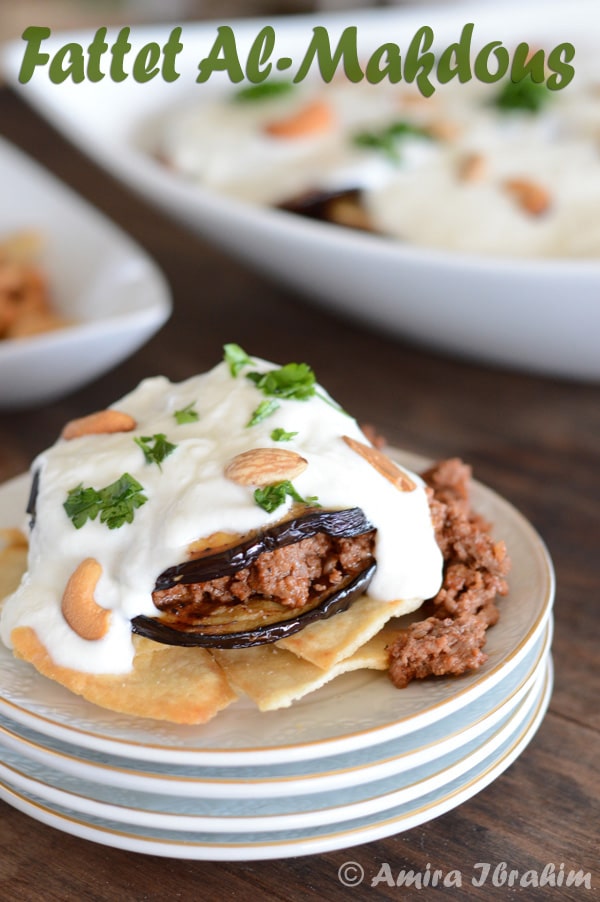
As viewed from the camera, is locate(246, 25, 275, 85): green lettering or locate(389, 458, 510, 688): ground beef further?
locate(246, 25, 275, 85): green lettering

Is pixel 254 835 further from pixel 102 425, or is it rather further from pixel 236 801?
pixel 102 425

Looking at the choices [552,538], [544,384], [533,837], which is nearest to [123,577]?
[533,837]

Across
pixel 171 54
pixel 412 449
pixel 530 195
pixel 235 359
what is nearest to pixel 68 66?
pixel 171 54

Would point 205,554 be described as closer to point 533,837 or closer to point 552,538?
point 533,837

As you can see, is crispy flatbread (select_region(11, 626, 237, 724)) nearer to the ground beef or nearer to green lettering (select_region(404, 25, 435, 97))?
the ground beef

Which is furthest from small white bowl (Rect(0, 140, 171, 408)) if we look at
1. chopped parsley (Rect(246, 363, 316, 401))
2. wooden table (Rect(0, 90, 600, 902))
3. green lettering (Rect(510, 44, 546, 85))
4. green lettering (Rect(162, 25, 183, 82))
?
green lettering (Rect(510, 44, 546, 85))

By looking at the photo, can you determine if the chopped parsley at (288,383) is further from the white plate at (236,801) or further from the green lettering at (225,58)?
Result: the green lettering at (225,58)

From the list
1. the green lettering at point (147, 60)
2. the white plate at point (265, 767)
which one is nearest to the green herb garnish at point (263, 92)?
the green lettering at point (147, 60)
